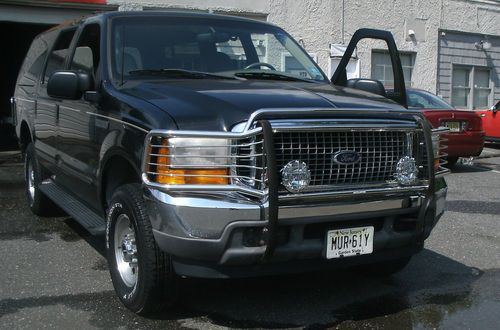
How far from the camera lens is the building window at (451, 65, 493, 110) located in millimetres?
18016

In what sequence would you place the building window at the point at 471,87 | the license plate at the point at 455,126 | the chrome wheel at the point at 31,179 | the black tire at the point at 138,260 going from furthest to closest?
the building window at the point at 471,87 < the license plate at the point at 455,126 < the chrome wheel at the point at 31,179 < the black tire at the point at 138,260

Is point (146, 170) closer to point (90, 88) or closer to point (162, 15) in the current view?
point (90, 88)

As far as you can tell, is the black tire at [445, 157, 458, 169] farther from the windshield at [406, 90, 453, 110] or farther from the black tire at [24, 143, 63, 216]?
the black tire at [24, 143, 63, 216]

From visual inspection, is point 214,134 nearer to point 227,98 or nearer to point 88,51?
point 227,98

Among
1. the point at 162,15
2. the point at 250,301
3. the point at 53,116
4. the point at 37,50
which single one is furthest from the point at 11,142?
the point at 250,301

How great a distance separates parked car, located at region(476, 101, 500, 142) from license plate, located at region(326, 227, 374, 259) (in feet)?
38.9

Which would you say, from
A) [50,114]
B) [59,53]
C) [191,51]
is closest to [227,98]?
[191,51]

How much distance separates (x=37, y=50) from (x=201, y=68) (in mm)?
3085

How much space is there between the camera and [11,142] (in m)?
14.3

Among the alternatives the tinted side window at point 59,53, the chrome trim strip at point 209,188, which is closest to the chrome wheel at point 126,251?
the chrome trim strip at point 209,188

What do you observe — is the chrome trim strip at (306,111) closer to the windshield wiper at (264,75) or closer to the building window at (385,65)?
the windshield wiper at (264,75)

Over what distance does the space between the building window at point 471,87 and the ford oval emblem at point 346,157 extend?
1541 centimetres

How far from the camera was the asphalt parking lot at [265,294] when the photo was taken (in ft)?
12.5

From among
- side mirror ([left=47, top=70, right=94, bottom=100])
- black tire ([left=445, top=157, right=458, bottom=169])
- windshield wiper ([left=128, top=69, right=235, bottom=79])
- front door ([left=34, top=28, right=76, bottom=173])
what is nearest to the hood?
windshield wiper ([left=128, top=69, right=235, bottom=79])
